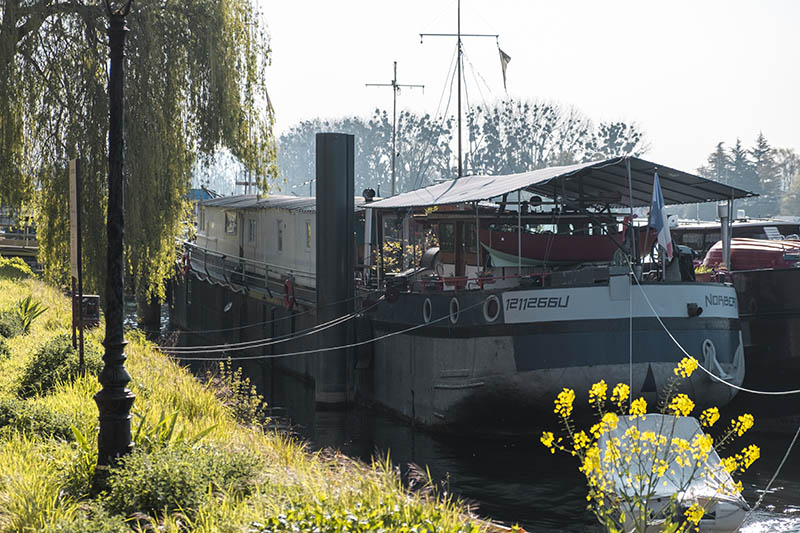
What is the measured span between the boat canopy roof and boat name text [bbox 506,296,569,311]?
2059mm

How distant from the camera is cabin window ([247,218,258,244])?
109 ft

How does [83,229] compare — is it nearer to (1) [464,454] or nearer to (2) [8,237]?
(1) [464,454]

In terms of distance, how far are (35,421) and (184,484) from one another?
3.59 meters

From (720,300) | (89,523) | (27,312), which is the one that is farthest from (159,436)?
(720,300)

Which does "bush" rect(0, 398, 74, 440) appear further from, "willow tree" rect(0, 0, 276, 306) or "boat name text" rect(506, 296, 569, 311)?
"boat name text" rect(506, 296, 569, 311)

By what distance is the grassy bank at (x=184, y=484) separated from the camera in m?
7.07

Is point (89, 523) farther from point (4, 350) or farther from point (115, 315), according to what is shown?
point (4, 350)

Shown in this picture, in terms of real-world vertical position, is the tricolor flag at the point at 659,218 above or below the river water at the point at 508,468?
above

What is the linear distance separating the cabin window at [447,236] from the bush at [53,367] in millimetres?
9167

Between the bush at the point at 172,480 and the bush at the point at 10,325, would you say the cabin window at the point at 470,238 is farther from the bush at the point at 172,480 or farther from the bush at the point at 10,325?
the bush at the point at 172,480

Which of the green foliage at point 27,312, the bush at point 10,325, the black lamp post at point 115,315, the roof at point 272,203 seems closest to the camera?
the black lamp post at point 115,315

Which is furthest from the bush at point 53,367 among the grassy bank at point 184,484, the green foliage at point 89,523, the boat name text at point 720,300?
the boat name text at point 720,300

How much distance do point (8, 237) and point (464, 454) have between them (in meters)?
32.6

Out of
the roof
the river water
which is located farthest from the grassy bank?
the roof
